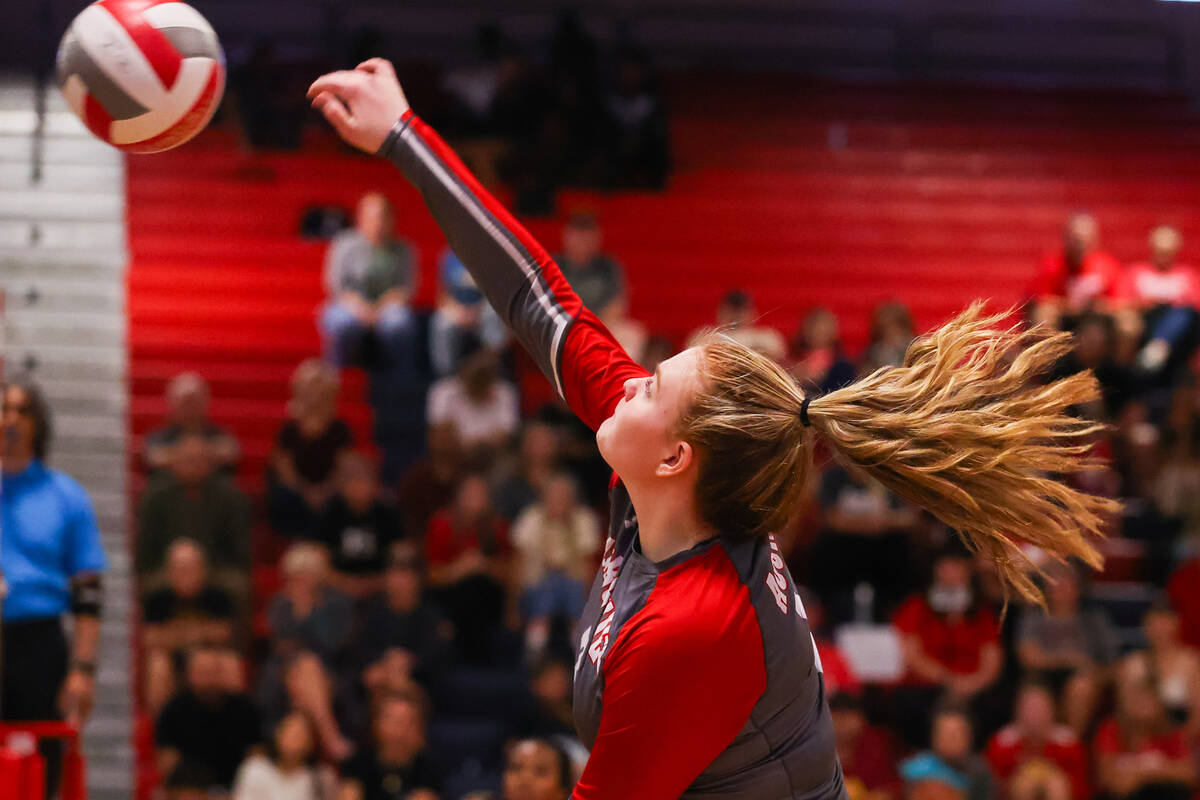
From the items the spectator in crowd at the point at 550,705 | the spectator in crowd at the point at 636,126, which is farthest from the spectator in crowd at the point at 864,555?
the spectator in crowd at the point at 636,126

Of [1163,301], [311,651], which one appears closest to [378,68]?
[311,651]

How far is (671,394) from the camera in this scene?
8.20ft

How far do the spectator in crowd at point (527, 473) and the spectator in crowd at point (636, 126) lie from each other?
4036 mm

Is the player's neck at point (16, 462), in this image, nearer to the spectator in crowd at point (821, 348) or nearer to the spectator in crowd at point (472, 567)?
the spectator in crowd at point (472, 567)

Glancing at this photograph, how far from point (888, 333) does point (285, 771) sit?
4.16 m

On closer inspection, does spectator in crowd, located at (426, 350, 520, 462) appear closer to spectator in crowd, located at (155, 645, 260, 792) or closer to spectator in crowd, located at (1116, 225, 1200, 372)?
spectator in crowd, located at (155, 645, 260, 792)

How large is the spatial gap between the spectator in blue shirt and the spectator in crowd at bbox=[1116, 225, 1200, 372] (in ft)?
21.2

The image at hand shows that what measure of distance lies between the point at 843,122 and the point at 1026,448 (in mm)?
10819

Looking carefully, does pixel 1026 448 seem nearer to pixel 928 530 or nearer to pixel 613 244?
pixel 928 530

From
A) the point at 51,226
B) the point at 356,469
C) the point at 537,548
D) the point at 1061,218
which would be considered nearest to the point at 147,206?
the point at 51,226

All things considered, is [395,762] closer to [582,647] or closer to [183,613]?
[183,613]

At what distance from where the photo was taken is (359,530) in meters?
7.43

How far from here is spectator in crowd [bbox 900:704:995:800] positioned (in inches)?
258

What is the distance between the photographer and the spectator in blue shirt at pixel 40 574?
4.87 metres
